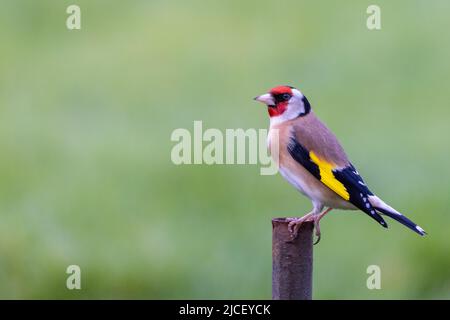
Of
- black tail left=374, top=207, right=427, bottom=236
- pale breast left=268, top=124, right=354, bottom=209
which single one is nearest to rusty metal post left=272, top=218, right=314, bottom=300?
black tail left=374, top=207, right=427, bottom=236

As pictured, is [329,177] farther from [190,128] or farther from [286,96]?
[190,128]

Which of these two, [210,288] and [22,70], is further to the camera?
[22,70]

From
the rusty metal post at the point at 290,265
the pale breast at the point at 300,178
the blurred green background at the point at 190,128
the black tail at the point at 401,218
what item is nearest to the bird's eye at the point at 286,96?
the pale breast at the point at 300,178

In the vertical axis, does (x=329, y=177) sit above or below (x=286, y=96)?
below

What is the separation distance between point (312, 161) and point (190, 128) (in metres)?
5.58

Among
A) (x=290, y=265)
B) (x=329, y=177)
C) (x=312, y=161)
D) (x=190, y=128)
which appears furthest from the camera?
(x=190, y=128)

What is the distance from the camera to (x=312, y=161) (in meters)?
6.71

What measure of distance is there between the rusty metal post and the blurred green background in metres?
3.76

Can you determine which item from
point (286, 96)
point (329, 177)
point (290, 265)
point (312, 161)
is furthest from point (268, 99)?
point (290, 265)

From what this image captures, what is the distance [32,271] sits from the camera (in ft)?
32.3

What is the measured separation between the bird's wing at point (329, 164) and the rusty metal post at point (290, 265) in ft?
2.86
